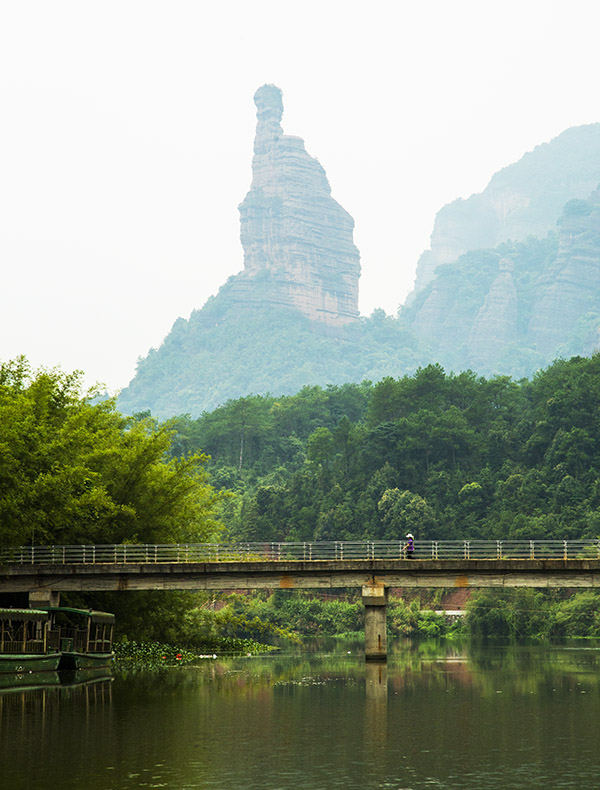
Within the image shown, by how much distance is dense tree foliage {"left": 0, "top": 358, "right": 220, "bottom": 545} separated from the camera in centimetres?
5550

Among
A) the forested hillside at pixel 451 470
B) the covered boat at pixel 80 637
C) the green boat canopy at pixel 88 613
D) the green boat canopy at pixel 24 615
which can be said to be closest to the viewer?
the green boat canopy at pixel 24 615

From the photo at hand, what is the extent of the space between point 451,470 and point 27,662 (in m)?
94.4

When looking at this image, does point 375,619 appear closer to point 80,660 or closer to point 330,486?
point 80,660

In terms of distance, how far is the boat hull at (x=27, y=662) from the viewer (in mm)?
44656

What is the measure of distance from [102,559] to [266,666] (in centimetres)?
1042

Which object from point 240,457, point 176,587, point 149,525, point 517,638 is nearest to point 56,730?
point 176,587

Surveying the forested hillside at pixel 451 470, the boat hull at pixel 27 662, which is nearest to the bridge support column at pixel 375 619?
the boat hull at pixel 27 662

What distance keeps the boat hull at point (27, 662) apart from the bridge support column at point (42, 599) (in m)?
7.16

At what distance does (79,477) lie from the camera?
56.4 meters

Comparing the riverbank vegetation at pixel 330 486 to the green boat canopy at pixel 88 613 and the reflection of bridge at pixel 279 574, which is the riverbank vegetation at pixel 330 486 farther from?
the green boat canopy at pixel 88 613

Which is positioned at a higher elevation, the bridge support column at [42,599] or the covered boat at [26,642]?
the bridge support column at [42,599]

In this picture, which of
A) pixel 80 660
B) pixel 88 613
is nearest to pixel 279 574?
pixel 88 613

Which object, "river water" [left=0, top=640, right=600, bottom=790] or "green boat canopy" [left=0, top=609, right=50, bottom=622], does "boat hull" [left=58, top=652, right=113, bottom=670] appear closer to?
"river water" [left=0, top=640, right=600, bottom=790]

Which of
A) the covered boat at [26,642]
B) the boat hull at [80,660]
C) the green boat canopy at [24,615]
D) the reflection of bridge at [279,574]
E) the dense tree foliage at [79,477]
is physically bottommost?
the boat hull at [80,660]
